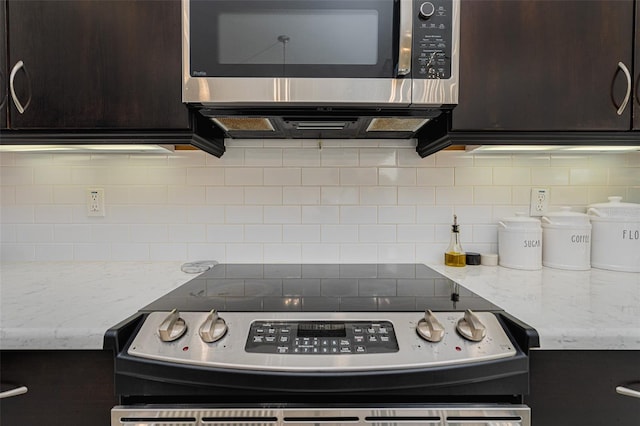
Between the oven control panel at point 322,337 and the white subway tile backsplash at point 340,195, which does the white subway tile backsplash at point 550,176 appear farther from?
the oven control panel at point 322,337

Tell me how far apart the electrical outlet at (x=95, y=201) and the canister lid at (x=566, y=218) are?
1770mm

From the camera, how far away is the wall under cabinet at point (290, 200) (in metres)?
1.39

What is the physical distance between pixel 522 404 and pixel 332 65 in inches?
37.7

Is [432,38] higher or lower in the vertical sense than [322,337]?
higher

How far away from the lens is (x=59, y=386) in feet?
2.46

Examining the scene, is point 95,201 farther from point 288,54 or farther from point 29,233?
point 288,54

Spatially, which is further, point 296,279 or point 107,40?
point 296,279

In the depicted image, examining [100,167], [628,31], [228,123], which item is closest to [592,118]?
[628,31]

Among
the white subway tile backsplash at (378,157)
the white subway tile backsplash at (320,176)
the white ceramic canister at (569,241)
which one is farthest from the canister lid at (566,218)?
the white subway tile backsplash at (320,176)

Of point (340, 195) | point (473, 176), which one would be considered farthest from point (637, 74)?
point (340, 195)

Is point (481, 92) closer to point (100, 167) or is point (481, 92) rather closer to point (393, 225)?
point (393, 225)

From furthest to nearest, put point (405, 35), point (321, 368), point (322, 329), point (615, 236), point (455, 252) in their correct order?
point (455, 252), point (615, 236), point (405, 35), point (322, 329), point (321, 368)

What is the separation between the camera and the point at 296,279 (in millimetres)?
1141

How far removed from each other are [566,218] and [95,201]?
184 centimetres
